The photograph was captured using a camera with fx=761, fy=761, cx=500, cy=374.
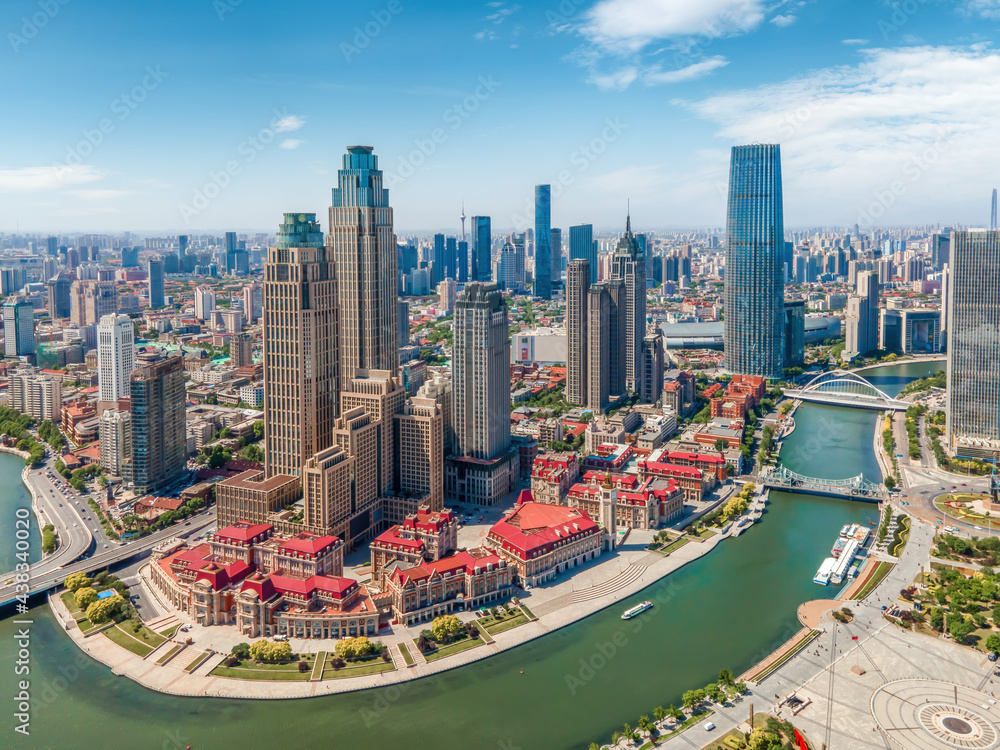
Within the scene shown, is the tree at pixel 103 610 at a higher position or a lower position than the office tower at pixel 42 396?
lower

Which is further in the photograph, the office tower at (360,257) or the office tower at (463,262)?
the office tower at (463,262)

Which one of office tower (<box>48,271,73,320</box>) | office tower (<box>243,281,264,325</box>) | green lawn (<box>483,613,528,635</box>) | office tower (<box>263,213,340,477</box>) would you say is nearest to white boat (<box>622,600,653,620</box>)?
green lawn (<box>483,613,528,635</box>)

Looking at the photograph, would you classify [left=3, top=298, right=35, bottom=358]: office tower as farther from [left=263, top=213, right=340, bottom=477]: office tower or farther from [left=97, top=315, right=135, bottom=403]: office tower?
[left=263, top=213, right=340, bottom=477]: office tower

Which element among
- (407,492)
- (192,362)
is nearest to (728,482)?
(407,492)

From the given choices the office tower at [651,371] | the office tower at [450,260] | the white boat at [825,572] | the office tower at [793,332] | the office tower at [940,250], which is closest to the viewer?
the white boat at [825,572]

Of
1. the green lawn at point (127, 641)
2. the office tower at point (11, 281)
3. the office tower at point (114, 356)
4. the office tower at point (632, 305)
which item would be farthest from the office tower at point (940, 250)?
the office tower at point (11, 281)

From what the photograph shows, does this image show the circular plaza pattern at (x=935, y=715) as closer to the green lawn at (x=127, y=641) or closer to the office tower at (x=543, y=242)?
the green lawn at (x=127, y=641)

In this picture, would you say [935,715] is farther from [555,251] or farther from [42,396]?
[555,251]
